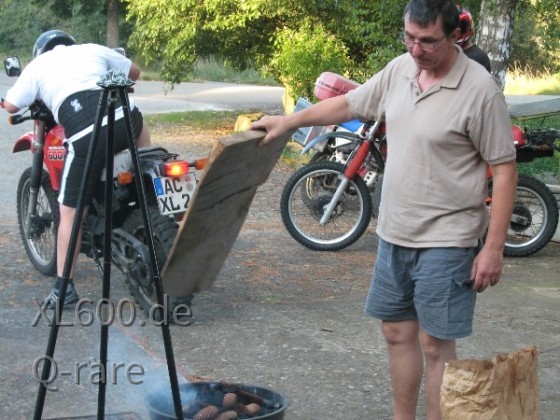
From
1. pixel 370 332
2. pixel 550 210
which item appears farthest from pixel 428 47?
pixel 550 210

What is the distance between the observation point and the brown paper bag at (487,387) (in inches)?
141

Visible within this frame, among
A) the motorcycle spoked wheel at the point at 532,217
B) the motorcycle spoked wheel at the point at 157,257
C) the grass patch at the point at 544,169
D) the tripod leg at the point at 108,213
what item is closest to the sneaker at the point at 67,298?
the motorcycle spoked wheel at the point at 157,257

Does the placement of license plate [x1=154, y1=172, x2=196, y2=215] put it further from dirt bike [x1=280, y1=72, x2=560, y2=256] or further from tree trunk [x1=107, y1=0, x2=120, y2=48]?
tree trunk [x1=107, y1=0, x2=120, y2=48]

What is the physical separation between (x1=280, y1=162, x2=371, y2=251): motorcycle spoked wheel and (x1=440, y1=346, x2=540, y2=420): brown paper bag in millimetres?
4467

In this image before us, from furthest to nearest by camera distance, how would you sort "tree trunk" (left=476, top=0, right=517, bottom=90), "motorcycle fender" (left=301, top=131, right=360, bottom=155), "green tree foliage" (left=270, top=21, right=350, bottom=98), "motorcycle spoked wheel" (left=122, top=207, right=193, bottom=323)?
"green tree foliage" (left=270, top=21, right=350, bottom=98), "tree trunk" (left=476, top=0, right=517, bottom=90), "motorcycle fender" (left=301, top=131, right=360, bottom=155), "motorcycle spoked wheel" (left=122, top=207, right=193, bottom=323)

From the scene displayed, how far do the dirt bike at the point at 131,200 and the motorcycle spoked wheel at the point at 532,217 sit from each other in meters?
3.33

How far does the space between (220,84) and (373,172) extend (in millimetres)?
24300

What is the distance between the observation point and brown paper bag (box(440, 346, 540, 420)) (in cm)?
358

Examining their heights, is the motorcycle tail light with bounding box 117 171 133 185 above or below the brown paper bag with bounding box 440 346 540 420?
above

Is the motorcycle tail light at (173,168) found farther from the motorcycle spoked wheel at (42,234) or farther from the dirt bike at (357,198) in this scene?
the dirt bike at (357,198)

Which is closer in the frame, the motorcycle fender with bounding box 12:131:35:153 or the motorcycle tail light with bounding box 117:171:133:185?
the motorcycle tail light with bounding box 117:171:133:185

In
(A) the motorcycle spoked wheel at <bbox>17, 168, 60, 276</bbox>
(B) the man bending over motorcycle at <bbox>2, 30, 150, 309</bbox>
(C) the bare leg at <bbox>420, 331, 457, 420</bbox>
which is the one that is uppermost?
(B) the man bending over motorcycle at <bbox>2, 30, 150, 309</bbox>

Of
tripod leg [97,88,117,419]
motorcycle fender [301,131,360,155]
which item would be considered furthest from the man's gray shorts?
motorcycle fender [301,131,360,155]

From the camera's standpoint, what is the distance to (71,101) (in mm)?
5926
